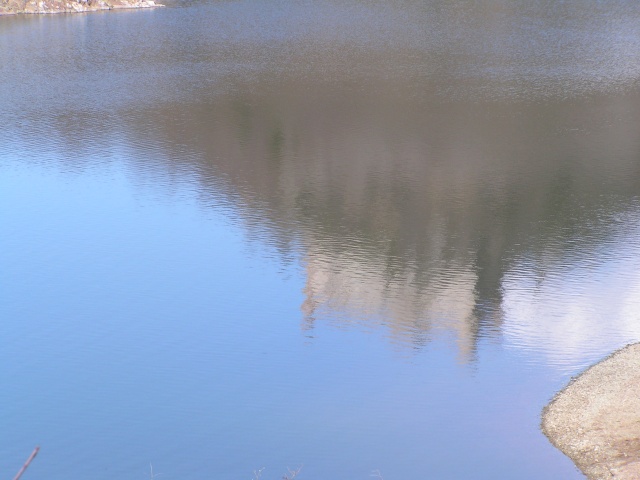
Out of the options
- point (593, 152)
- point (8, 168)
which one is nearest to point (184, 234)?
point (8, 168)

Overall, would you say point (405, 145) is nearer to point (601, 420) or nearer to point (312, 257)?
point (312, 257)

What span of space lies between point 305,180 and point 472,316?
39.1 ft

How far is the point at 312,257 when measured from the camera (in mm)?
26656

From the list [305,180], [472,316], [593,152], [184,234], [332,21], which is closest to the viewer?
[472,316]

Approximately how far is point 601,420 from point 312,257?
37.8ft

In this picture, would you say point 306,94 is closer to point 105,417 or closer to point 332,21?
point 332,21

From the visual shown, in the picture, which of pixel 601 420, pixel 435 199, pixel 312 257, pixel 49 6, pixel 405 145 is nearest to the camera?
pixel 601 420

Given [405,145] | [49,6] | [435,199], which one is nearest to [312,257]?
[435,199]

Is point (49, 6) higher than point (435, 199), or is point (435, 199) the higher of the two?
point (49, 6)

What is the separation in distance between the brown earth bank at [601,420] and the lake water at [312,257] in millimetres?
525

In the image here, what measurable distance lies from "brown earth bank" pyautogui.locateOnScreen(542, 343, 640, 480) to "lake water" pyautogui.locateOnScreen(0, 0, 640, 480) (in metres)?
0.52

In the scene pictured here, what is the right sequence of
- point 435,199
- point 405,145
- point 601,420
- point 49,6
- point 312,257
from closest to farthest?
point 601,420 < point 312,257 < point 435,199 < point 405,145 < point 49,6

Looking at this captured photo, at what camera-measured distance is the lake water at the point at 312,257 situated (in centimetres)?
1797

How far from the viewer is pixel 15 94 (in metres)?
45.6
